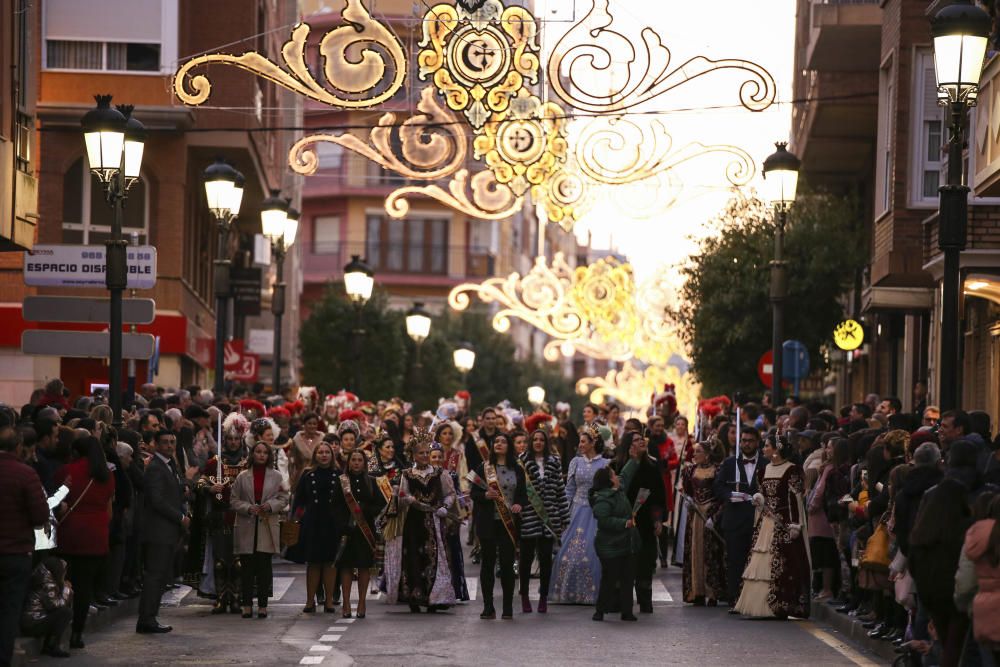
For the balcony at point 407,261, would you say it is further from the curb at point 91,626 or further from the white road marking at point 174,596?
the curb at point 91,626

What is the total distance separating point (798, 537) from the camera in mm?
20172

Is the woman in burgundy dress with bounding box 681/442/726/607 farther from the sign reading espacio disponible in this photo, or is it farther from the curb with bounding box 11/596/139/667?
the sign reading espacio disponible

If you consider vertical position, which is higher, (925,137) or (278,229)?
(925,137)

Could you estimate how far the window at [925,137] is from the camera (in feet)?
97.4

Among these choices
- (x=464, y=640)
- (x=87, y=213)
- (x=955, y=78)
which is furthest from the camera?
(x=87, y=213)

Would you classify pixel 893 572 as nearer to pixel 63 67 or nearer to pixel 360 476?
pixel 360 476

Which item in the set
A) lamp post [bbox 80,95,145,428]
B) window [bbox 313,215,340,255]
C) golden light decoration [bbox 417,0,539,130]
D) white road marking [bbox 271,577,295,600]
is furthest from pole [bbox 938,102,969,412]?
window [bbox 313,215,340,255]

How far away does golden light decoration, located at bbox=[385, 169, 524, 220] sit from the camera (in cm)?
2728

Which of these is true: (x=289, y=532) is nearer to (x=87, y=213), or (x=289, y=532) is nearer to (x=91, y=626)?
(x=91, y=626)

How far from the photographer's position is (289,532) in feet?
66.5

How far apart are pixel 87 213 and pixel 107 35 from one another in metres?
3.13

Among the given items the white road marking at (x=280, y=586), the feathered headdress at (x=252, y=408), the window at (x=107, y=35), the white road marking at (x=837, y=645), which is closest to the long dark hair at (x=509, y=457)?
the white road marking at (x=280, y=586)

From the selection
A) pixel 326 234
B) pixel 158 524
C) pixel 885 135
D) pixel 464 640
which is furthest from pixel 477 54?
pixel 326 234

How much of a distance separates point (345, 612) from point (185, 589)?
3974mm
